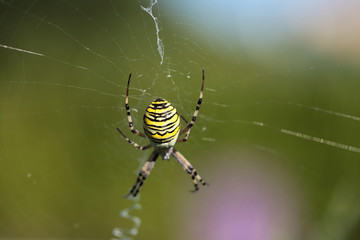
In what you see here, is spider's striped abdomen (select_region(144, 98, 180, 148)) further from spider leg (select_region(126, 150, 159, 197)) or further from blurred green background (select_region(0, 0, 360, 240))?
blurred green background (select_region(0, 0, 360, 240))

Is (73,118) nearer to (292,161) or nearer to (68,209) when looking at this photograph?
(68,209)

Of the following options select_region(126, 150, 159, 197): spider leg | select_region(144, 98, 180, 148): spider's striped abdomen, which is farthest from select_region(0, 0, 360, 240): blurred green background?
select_region(144, 98, 180, 148): spider's striped abdomen

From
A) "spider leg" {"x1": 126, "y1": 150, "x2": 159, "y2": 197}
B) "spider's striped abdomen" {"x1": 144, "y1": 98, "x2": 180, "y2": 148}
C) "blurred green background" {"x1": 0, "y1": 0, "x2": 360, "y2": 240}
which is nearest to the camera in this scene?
"spider's striped abdomen" {"x1": 144, "y1": 98, "x2": 180, "y2": 148}

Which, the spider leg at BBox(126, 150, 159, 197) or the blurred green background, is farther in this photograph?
the blurred green background

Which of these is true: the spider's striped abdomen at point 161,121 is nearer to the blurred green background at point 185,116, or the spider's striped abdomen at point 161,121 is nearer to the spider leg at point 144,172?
the spider leg at point 144,172

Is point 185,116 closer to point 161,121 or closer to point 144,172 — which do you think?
point 144,172

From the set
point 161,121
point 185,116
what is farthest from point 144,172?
point 161,121

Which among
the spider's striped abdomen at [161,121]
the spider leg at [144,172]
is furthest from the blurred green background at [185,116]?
the spider's striped abdomen at [161,121]
